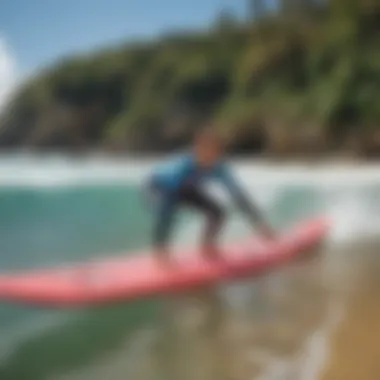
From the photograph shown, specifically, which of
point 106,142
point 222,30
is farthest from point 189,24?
point 106,142

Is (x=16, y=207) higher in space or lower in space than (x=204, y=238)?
higher

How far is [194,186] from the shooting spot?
1.19 metres

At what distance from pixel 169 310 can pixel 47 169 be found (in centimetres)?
33

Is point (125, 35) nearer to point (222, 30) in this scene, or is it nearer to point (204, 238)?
point (222, 30)

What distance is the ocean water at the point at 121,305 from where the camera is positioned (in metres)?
1.12

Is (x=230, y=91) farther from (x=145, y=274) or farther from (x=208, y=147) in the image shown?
(x=145, y=274)

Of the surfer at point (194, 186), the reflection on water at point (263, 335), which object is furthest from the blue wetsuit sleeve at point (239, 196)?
the reflection on water at point (263, 335)

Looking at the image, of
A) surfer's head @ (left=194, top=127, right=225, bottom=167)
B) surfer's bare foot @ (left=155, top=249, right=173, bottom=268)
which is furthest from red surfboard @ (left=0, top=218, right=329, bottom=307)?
surfer's head @ (left=194, top=127, right=225, bottom=167)

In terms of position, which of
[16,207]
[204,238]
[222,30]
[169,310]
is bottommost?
[169,310]

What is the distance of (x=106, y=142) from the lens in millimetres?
1228

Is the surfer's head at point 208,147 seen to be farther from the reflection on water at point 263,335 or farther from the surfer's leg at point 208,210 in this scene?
the reflection on water at point 263,335

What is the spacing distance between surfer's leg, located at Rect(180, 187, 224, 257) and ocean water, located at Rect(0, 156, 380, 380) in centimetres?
2

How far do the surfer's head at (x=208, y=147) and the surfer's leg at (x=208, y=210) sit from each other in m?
0.05

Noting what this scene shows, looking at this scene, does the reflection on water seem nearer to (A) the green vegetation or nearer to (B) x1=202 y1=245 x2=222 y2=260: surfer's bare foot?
(B) x1=202 y1=245 x2=222 y2=260: surfer's bare foot
